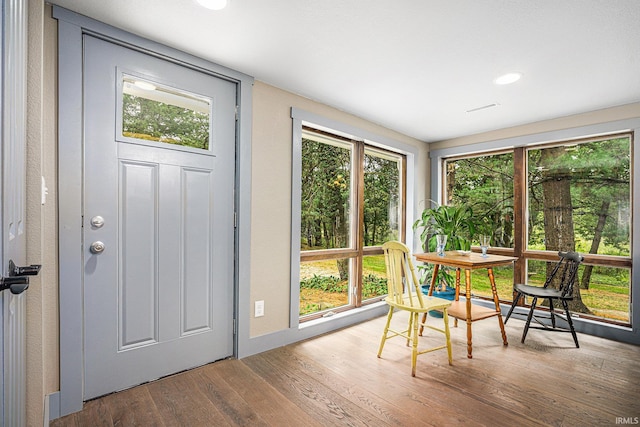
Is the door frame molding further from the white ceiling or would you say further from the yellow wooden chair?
the yellow wooden chair

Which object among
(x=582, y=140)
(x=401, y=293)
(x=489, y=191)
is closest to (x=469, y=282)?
(x=401, y=293)

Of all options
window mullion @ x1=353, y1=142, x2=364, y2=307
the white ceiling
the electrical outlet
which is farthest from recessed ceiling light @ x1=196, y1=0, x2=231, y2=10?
window mullion @ x1=353, y1=142, x2=364, y2=307

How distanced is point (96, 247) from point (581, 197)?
4.57 metres

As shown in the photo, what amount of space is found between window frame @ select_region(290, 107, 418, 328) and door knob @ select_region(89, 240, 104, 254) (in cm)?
146

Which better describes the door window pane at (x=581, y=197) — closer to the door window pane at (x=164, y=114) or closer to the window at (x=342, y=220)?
the window at (x=342, y=220)

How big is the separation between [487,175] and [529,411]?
3017 mm

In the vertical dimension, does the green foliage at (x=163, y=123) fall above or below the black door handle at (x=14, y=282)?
above

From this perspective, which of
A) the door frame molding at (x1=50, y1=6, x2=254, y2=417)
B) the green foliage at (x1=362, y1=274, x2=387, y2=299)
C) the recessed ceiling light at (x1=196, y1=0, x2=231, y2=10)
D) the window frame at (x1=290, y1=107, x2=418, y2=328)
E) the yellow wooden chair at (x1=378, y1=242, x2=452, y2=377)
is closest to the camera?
the recessed ceiling light at (x1=196, y1=0, x2=231, y2=10)

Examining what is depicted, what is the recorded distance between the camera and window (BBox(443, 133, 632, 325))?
126 inches

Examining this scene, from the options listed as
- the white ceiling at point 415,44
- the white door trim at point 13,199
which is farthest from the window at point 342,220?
the white door trim at point 13,199

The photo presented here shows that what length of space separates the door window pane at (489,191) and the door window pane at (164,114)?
3.43 m

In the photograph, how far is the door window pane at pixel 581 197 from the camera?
3209 millimetres

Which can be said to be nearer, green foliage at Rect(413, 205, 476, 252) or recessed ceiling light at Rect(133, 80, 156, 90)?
recessed ceiling light at Rect(133, 80, 156, 90)

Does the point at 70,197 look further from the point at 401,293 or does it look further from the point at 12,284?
the point at 401,293
